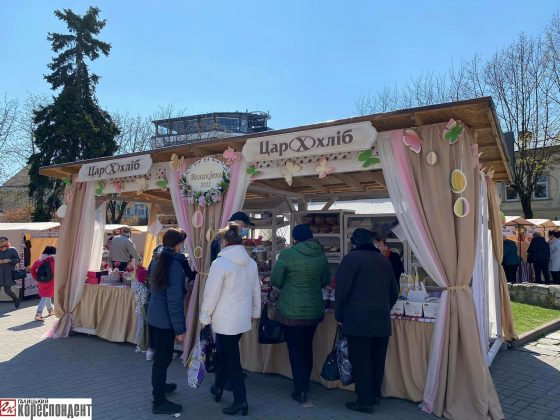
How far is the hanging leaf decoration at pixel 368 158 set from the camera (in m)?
4.49

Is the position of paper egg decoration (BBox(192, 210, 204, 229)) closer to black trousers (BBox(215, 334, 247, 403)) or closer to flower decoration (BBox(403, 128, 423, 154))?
black trousers (BBox(215, 334, 247, 403))

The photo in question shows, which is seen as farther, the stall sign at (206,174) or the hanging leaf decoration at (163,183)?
the hanging leaf decoration at (163,183)

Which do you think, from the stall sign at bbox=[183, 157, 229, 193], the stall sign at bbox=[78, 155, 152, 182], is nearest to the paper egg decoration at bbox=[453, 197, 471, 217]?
the stall sign at bbox=[183, 157, 229, 193]

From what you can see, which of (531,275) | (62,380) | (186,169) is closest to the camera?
(62,380)

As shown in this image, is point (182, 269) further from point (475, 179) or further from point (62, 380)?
point (475, 179)

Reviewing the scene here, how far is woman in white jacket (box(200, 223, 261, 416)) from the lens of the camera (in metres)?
3.73

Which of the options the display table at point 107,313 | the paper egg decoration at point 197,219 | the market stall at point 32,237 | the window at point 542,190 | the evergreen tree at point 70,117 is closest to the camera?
the paper egg decoration at point 197,219

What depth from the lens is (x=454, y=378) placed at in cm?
389

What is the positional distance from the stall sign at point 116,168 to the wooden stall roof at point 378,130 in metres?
0.11

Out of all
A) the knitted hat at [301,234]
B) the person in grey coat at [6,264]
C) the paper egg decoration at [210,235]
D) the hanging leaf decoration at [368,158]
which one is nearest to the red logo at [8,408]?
the paper egg decoration at [210,235]

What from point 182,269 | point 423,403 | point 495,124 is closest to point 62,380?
point 182,269

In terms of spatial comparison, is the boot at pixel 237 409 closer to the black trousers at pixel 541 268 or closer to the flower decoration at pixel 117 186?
the flower decoration at pixel 117 186

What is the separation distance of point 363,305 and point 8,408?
3.42 metres

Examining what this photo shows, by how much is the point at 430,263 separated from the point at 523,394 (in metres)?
1.81
